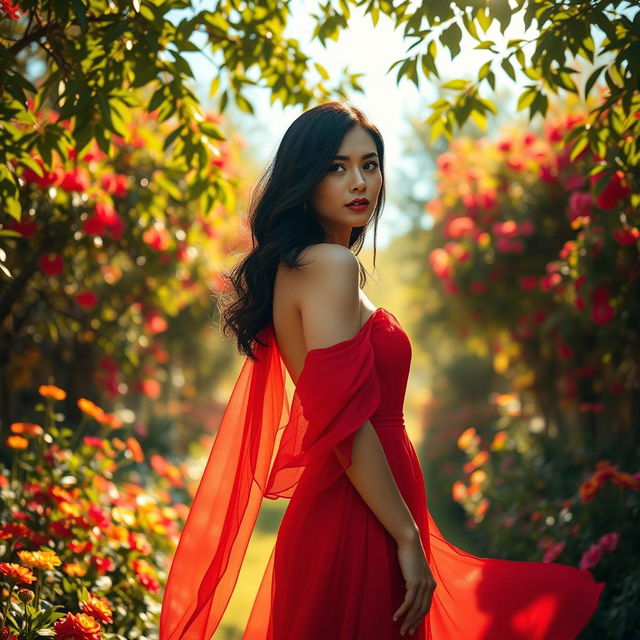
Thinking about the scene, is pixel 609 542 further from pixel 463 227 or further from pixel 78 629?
pixel 463 227

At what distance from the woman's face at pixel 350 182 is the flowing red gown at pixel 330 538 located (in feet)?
1.08

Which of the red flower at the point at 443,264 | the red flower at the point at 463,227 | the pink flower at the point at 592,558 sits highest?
the red flower at the point at 463,227

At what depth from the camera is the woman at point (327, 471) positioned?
181 cm

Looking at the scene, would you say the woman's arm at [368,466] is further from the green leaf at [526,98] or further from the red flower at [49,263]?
the red flower at [49,263]

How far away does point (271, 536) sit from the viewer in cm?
750

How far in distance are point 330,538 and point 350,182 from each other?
39.7 inches

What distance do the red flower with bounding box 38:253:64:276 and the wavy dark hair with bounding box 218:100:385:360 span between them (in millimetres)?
2631

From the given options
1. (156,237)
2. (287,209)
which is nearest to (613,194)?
(287,209)

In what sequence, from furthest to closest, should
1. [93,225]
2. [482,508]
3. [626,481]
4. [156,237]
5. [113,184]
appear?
[482,508]
[156,237]
[113,184]
[93,225]
[626,481]

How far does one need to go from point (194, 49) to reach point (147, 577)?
2156 millimetres

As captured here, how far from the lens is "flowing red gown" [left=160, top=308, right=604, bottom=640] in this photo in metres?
1.82

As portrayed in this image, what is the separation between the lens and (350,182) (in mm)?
2062

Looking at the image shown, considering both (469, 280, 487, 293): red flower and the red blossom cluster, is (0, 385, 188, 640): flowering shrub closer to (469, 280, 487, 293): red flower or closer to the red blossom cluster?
the red blossom cluster

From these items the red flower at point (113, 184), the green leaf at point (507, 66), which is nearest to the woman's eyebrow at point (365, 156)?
the green leaf at point (507, 66)
